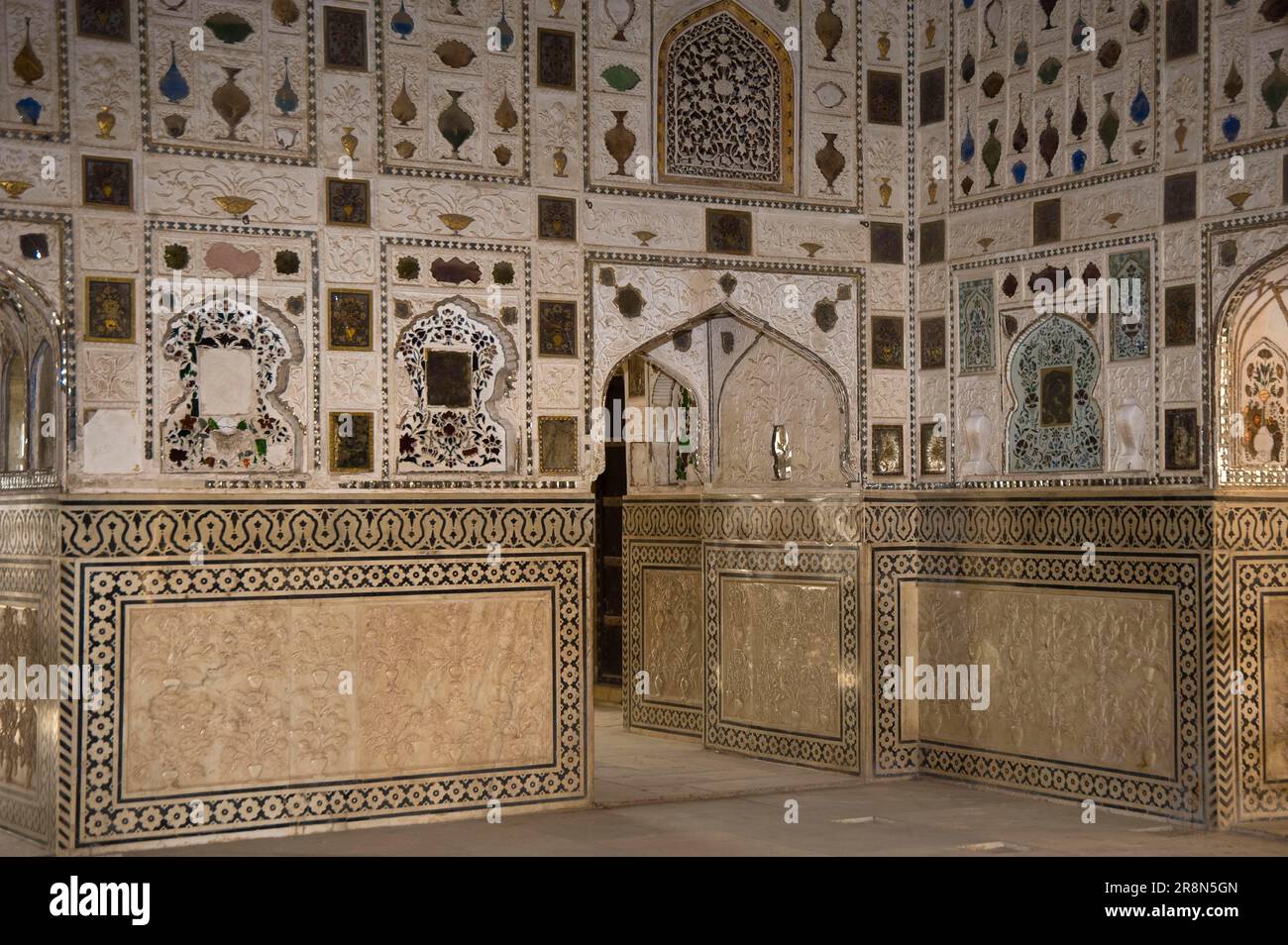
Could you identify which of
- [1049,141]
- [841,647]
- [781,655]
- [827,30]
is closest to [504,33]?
[827,30]

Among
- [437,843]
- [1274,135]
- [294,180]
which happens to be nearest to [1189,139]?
[1274,135]

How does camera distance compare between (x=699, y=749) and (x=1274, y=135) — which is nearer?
(x=1274, y=135)

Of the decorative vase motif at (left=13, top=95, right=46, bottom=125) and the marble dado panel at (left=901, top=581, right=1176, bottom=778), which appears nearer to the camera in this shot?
the decorative vase motif at (left=13, top=95, right=46, bottom=125)

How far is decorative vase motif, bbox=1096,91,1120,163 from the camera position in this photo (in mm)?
7863

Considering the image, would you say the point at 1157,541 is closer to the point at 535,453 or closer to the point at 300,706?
the point at 535,453

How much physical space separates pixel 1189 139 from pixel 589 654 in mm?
3795

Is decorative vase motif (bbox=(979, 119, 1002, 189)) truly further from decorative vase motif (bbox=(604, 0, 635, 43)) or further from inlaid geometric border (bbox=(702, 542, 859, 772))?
inlaid geometric border (bbox=(702, 542, 859, 772))

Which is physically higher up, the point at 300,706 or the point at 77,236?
the point at 77,236

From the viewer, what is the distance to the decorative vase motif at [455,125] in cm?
777

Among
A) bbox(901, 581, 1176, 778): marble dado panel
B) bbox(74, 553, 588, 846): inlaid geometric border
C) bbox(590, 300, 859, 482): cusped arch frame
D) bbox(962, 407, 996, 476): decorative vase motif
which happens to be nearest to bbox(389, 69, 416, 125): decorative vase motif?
bbox(590, 300, 859, 482): cusped arch frame

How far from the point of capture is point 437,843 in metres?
7.06

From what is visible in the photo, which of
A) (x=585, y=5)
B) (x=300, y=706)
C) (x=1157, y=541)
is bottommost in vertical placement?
(x=300, y=706)

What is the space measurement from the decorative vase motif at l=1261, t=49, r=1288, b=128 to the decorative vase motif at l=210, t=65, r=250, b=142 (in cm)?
460

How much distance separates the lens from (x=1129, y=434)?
7762mm
